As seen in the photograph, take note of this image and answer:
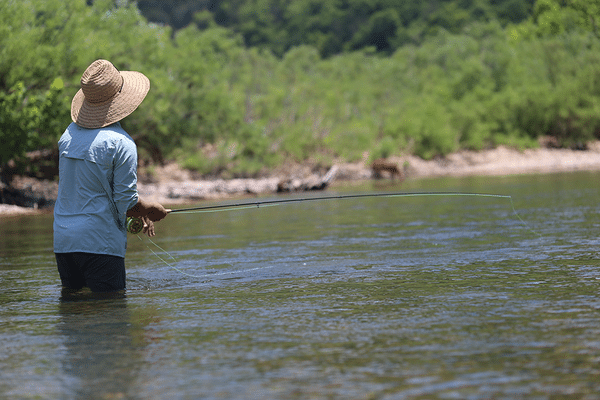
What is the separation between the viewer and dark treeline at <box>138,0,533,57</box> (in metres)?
102

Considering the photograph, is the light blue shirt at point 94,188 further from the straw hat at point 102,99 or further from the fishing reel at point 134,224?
the fishing reel at point 134,224

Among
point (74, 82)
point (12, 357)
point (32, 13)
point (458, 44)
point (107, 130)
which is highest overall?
A: point (458, 44)

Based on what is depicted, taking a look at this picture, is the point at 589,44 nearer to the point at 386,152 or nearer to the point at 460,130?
the point at 460,130

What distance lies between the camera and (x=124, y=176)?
6578 mm

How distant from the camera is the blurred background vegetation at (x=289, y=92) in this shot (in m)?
23.2

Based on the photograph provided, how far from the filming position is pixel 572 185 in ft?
76.1

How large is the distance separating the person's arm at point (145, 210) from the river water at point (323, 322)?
68cm

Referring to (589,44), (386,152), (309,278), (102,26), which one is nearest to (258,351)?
(309,278)

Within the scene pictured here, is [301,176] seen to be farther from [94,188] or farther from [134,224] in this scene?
[94,188]

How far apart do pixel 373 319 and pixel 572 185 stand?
18.6 m

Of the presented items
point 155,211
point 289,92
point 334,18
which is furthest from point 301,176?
point 334,18

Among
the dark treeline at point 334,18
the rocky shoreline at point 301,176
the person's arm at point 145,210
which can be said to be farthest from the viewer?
the dark treeline at point 334,18

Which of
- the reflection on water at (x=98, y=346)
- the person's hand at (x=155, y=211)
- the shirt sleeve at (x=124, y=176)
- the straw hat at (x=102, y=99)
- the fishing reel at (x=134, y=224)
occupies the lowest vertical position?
the reflection on water at (x=98, y=346)

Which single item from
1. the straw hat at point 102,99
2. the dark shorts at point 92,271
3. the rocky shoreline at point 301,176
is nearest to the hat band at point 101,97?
the straw hat at point 102,99
